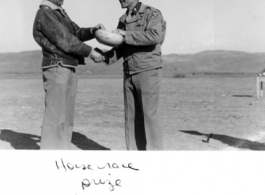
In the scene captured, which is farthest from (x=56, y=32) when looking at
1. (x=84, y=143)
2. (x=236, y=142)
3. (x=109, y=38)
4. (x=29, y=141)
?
(x=236, y=142)

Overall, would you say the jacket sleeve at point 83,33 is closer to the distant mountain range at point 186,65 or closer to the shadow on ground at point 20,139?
the shadow on ground at point 20,139

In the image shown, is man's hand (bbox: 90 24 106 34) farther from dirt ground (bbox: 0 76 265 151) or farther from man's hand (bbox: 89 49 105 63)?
dirt ground (bbox: 0 76 265 151)

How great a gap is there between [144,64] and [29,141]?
2.82m

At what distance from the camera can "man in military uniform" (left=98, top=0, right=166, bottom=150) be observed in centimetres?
446

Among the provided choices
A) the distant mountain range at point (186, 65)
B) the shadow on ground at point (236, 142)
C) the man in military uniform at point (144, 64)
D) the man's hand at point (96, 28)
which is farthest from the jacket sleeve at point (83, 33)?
the distant mountain range at point (186, 65)

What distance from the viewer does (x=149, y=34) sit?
173 inches

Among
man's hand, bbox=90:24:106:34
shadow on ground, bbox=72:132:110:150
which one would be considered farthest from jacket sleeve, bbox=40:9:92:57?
shadow on ground, bbox=72:132:110:150

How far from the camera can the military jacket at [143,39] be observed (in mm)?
4414

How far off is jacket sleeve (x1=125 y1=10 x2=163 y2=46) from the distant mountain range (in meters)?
22.4

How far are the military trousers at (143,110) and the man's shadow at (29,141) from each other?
1158 mm

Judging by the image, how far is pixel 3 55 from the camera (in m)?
28.8
